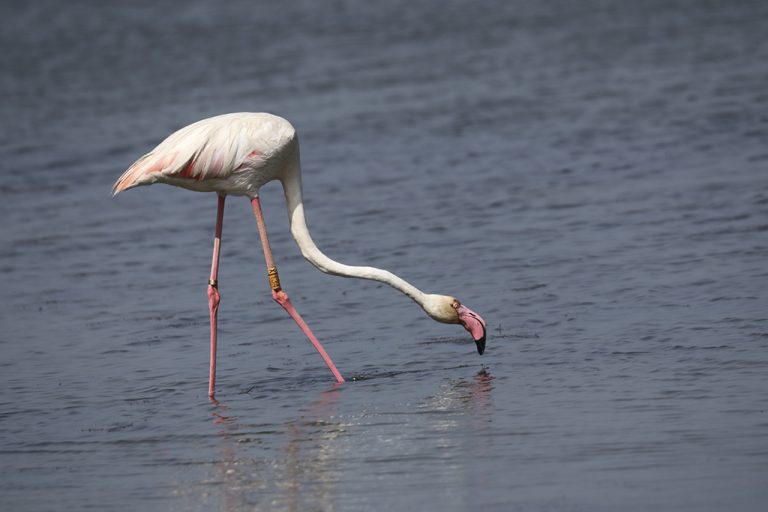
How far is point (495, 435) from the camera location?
7.36m

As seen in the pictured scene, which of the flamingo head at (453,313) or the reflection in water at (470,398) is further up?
the flamingo head at (453,313)

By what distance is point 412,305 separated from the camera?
10.6 m

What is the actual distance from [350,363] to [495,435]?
201cm

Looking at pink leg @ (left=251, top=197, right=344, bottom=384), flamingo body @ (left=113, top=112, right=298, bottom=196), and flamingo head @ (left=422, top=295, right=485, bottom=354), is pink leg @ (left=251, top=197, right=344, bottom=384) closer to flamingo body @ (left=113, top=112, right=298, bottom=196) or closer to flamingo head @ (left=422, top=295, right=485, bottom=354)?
flamingo body @ (left=113, top=112, right=298, bottom=196)

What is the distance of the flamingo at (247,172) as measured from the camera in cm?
898

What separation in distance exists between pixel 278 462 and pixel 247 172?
2.65 m

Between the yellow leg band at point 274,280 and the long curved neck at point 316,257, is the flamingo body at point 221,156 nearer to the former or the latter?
the long curved neck at point 316,257

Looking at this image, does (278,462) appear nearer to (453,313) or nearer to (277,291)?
(453,313)

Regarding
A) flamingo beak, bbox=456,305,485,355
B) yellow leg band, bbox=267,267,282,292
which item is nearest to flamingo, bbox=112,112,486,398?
flamingo beak, bbox=456,305,485,355

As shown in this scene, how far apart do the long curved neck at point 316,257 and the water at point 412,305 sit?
0.51 m

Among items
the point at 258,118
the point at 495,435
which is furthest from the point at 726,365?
the point at 258,118

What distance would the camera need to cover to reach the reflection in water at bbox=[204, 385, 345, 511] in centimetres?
659

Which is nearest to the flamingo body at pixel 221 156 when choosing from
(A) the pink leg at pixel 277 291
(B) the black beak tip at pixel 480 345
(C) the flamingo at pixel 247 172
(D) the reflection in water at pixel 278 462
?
(C) the flamingo at pixel 247 172

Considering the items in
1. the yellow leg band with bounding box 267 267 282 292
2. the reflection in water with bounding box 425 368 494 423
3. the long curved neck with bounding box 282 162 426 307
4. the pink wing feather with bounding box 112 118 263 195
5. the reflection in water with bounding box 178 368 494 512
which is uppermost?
the pink wing feather with bounding box 112 118 263 195
